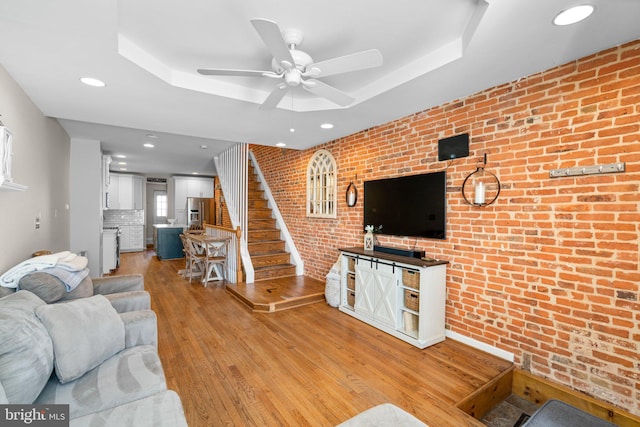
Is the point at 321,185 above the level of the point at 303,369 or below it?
above

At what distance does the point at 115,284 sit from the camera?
2795 mm

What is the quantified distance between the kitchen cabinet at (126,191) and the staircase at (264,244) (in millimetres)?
5160

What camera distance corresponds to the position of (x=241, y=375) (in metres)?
2.39

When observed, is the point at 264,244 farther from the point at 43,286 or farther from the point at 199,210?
the point at 199,210

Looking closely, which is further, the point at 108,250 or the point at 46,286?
the point at 108,250

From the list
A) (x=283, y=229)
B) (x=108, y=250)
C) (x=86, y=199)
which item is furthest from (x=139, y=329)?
(x=108, y=250)

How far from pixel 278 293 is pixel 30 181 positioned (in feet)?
10.0

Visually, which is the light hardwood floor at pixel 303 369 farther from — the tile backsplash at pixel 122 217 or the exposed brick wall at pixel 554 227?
the tile backsplash at pixel 122 217

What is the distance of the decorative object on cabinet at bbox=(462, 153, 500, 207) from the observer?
263 centimetres

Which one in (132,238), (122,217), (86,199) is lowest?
(132,238)

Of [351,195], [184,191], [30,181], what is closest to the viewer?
[30,181]

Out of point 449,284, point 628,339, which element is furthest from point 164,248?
point 628,339

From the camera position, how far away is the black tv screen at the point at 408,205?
121 inches

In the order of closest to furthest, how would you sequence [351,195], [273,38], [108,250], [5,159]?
1. [273,38]
2. [5,159]
3. [351,195]
4. [108,250]
